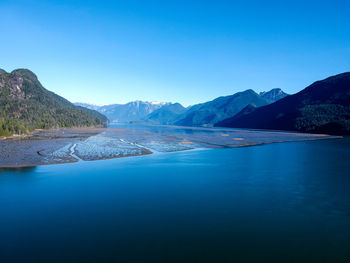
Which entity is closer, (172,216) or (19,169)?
(172,216)

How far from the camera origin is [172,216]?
773 inches

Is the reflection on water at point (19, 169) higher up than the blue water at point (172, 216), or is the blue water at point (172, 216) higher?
the reflection on water at point (19, 169)

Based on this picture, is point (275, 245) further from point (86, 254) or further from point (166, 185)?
point (166, 185)

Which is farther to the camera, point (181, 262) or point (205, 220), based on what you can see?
point (205, 220)

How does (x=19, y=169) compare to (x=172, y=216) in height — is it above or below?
above

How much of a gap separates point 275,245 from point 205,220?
6.03 m

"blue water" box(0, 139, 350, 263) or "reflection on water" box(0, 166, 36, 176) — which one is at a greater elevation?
"reflection on water" box(0, 166, 36, 176)

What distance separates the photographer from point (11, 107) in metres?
146

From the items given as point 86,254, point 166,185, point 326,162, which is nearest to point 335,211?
point 166,185

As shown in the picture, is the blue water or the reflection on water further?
the reflection on water

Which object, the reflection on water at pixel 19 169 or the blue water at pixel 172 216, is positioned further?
the reflection on water at pixel 19 169

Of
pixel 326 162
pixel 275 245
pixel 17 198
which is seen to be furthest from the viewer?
pixel 326 162

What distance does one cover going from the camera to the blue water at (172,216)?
47.4 feet

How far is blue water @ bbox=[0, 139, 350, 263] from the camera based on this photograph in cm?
1446
